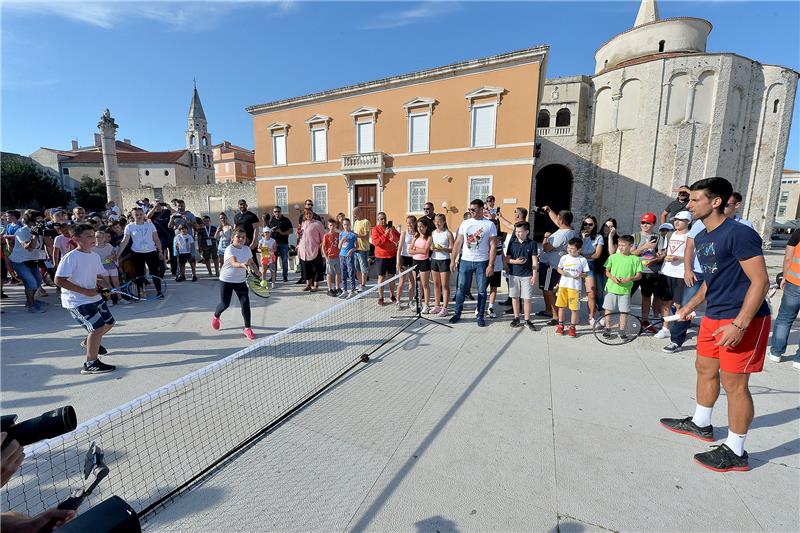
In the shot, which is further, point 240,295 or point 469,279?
point 469,279

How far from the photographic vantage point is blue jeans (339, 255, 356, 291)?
25.2 feet

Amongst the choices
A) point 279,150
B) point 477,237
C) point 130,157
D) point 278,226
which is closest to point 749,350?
point 477,237

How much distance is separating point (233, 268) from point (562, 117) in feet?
119

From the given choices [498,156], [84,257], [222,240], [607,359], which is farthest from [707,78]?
[84,257]

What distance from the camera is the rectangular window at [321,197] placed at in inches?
926

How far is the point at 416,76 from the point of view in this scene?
63.5 feet

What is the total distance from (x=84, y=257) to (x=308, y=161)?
21.1 meters

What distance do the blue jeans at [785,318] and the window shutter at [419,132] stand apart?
17.6 metres

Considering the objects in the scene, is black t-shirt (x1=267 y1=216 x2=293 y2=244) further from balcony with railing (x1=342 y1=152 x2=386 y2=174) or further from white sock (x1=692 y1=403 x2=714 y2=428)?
balcony with railing (x1=342 y1=152 x2=386 y2=174)

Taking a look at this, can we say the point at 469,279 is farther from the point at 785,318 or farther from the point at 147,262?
the point at 147,262

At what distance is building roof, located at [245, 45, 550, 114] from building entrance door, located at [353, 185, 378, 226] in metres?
5.91

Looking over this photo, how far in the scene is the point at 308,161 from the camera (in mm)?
23672

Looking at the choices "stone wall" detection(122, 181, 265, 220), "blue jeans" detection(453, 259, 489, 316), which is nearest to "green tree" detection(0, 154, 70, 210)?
"stone wall" detection(122, 181, 265, 220)

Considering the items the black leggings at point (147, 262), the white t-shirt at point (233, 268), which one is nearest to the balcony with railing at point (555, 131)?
the black leggings at point (147, 262)
